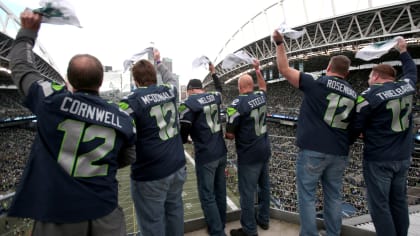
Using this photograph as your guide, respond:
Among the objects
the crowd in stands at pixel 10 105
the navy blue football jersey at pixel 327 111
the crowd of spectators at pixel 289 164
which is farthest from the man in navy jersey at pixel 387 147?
the crowd in stands at pixel 10 105

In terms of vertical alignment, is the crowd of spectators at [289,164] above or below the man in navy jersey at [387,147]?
below

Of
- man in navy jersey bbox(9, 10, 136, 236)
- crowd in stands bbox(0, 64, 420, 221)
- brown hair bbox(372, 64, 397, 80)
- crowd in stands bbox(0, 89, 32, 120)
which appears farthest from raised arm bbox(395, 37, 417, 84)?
crowd in stands bbox(0, 89, 32, 120)

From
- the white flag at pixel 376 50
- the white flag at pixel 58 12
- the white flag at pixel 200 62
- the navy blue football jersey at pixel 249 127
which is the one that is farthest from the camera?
the white flag at pixel 200 62

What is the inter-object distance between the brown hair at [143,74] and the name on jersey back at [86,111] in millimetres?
818

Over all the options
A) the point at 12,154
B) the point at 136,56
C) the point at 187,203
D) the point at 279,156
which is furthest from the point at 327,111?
the point at 12,154

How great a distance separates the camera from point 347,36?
64.4 ft

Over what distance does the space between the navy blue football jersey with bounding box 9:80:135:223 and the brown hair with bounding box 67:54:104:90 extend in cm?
8

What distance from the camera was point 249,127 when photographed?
9.78 feet

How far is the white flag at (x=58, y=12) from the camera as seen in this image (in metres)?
1.59

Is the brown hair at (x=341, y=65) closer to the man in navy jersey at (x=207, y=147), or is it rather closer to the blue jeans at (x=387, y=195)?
→ the blue jeans at (x=387, y=195)

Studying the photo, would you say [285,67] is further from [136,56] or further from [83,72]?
[136,56]

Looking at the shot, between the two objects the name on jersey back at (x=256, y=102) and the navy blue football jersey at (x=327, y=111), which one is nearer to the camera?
the navy blue football jersey at (x=327, y=111)

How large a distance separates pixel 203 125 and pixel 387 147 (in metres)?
1.80

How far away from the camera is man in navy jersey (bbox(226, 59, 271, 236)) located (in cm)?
292
